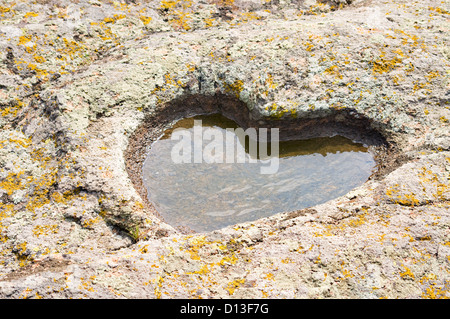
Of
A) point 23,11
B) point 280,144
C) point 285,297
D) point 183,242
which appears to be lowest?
point 285,297

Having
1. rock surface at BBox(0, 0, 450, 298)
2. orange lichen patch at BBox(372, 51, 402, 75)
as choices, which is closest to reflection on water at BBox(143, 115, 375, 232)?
rock surface at BBox(0, 0, 450, 298)

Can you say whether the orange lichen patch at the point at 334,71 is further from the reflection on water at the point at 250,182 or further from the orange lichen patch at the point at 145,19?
the orange lichen patch at the point at 145,19

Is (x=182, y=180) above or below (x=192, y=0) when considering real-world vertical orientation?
below

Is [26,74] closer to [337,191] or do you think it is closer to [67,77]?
[67,77]

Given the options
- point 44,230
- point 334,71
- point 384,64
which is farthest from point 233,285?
point 384,64

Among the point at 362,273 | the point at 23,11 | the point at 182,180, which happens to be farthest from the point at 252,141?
the point at 23,11
